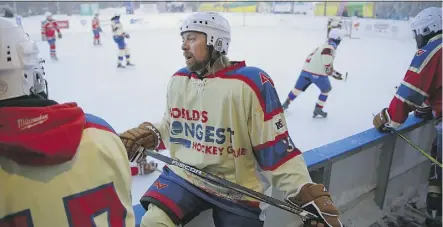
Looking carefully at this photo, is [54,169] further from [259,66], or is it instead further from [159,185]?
[259,66]

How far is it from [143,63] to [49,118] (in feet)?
21.7

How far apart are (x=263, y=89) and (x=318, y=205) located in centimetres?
38

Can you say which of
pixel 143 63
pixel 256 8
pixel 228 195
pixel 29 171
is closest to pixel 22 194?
pixel 29 171

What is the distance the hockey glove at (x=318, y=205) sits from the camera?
3.45 feet

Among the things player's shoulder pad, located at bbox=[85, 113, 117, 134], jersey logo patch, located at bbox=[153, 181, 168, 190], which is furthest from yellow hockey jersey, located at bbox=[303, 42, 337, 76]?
player's shoulder pad, located at bbox=[85, 113, 117, 134]

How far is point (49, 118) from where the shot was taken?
553 mm

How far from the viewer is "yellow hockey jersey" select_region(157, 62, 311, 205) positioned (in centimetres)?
114

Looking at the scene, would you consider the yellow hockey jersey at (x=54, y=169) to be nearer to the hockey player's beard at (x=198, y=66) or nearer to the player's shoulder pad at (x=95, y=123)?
the player's shoulder pad at (x=95, y=123)

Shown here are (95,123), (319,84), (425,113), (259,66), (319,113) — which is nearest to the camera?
(95,123)

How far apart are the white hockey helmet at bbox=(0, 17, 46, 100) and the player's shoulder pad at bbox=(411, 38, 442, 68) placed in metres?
1.64

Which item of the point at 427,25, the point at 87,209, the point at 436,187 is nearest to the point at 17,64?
the point at 87,209

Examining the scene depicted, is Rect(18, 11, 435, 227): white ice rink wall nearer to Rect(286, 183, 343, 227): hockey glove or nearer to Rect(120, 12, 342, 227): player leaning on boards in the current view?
Rect(120, 12, 342, 227): player leaning on boards

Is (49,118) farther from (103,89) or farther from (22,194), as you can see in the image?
(103,89)

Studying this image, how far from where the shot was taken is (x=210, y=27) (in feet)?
4.12
